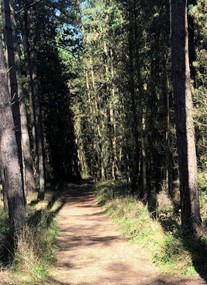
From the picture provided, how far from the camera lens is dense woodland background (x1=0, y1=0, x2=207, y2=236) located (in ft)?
28.5

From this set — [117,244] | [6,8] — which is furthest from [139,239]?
[6,8]

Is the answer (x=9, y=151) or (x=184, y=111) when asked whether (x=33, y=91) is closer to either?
(x=9, y=151)

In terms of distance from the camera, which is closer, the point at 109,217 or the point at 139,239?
the point at 139,239

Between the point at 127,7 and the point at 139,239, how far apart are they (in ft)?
36.7

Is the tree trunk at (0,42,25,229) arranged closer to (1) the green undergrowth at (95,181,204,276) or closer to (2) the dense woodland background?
(2) the dense woodland background

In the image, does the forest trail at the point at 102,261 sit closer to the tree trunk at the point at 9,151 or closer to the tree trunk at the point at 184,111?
the tree trunk at the point at 184,111

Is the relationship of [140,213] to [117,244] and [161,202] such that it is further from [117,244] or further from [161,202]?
[161,202]

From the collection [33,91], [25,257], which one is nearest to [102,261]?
[25,257]

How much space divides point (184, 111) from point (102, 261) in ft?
11.4

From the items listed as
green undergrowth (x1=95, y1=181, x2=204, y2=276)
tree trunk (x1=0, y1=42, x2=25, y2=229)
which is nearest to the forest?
tree trunk (x1=0, y1=42, x2=25, y2=229)

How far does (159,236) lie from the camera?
9.27m

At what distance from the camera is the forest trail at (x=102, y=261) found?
7406mm

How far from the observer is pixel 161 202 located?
15.6m

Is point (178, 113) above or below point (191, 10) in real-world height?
below
